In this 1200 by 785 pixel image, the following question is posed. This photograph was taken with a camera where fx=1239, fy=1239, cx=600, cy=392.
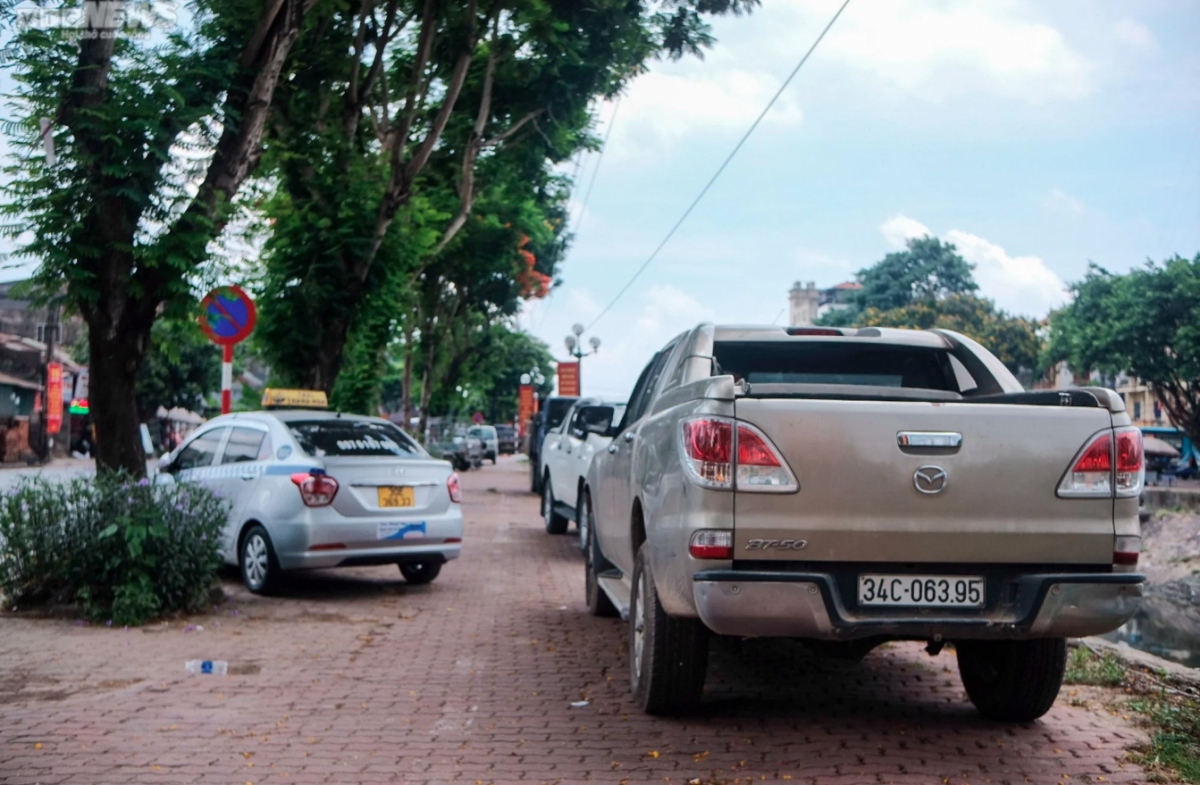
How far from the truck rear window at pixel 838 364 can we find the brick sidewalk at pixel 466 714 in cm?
172

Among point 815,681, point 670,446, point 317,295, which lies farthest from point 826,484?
point 317,295

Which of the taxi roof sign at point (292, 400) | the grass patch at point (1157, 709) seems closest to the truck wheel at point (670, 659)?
the grass patch at point (1157, 709)

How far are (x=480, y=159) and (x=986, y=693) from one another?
16.4m

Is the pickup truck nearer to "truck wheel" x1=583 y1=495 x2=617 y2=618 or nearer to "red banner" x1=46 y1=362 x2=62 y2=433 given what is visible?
"truck wheel" x1=583 y1=495 x2=617 y2=618

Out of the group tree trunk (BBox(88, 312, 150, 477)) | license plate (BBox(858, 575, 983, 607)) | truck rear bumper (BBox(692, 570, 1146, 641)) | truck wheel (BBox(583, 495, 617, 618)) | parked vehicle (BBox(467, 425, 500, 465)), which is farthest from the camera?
parked vehicle (BBox(467, 425, 500, 465))

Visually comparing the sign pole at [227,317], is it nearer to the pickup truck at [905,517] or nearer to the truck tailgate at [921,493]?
the pickup truck at [905,517]

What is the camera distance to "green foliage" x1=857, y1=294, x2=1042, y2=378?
5788 cm

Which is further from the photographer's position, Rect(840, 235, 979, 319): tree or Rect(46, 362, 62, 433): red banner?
Rect(840, 235, 979, 319): tree

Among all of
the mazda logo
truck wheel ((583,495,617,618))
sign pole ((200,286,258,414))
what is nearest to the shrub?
sign pole ((200,286,258,414))

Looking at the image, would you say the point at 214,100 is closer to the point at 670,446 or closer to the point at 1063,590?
the point at 670,446

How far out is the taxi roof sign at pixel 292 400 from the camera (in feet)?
42.9

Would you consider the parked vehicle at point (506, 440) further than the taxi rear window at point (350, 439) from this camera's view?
Yes

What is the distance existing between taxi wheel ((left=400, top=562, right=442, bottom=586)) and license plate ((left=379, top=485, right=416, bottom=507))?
4.07 feet

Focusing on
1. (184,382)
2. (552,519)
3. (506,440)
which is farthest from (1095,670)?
(506,440)
